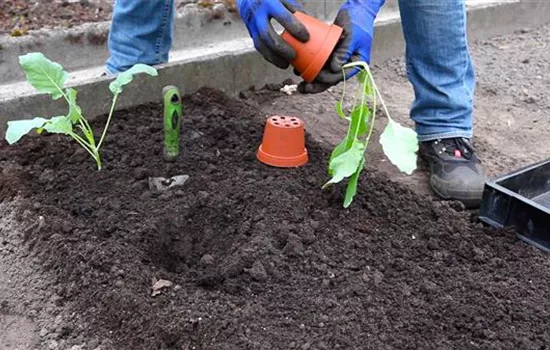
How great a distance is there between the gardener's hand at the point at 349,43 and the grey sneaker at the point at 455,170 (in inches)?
19.4

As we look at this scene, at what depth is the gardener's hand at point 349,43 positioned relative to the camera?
1950 millimetres

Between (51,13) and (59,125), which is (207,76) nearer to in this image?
(59,125)

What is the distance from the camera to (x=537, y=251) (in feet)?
6.36

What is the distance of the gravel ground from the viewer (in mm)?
3178

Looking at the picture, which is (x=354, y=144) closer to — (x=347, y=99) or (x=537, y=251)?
(x=537, y=251)

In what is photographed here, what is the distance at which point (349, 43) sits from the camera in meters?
1.94

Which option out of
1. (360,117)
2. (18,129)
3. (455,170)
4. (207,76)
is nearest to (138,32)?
(207,76)

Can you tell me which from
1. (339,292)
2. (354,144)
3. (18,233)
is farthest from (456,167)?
(18,233)

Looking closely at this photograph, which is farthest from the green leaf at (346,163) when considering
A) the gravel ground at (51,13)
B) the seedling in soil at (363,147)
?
the gravel ground at (51,13)

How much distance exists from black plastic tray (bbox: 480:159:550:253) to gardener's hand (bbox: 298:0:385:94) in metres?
0.51

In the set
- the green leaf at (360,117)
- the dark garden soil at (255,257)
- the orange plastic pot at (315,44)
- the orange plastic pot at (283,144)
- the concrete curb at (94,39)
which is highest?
the orange plastic pot at (315,44)

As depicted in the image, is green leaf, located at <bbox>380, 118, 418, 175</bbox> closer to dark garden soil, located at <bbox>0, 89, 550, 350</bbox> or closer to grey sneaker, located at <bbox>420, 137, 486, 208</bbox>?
dark garden soil, located at <bbox>0, 89, 550, 350</bbox>

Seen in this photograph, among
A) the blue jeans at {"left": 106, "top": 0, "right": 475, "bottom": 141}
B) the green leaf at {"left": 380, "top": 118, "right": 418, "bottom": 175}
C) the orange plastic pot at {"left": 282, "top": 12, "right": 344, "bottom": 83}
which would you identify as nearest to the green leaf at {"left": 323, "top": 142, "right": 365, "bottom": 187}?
the green leaf at {"left": 380, "top": 118, "right": 418, "bottom": 175}

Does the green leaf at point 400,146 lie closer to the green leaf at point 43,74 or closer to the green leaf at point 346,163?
the green leaf at point 346,163
